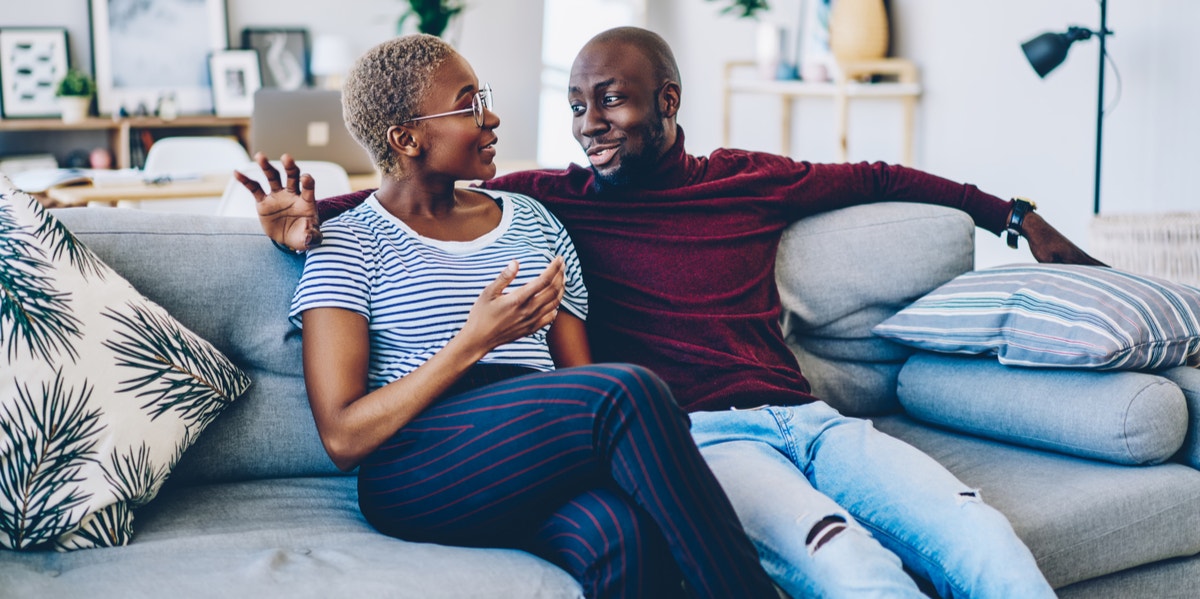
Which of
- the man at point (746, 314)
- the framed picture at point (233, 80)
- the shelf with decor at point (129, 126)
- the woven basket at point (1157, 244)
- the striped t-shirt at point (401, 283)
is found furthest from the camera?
the framed picture at point (233, 80)

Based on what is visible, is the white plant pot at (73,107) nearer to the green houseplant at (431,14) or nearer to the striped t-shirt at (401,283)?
the green houseplant at (431,14)

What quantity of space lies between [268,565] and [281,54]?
16.0 ft

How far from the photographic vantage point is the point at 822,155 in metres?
4.93

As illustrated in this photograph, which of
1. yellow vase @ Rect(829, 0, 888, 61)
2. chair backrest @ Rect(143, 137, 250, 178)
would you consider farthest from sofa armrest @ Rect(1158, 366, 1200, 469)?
chair backrest @ Rect(143, 137, 250, 178)

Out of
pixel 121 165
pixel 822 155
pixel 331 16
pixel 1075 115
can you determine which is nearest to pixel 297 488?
pixel 1075 115

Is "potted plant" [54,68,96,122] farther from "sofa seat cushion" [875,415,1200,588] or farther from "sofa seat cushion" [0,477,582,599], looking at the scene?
"sofa seat cushion" [875,415,1200,588]

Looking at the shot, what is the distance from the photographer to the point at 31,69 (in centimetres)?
525

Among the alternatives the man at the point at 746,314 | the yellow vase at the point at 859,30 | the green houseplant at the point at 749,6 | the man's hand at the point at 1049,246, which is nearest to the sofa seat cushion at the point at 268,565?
the man at the point at 746,314

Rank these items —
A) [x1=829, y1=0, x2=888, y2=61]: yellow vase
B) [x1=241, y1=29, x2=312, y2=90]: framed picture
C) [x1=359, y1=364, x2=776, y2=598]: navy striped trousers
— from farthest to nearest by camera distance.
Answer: [x1=241, y1=29, x2=312, y2=90]: framed picture
[x1=829, y1=0, x2=888, y2=61]: yellow vase
[x1=359, y1=364, x2=776, y2=598]: navy striped trousers

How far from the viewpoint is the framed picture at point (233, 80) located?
5.56m

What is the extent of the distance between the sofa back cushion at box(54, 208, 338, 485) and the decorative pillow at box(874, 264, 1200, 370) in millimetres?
1100

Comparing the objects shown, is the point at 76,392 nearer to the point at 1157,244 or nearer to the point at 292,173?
the point at 292,173

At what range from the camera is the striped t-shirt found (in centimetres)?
152

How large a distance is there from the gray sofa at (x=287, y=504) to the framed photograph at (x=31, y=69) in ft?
13.7
